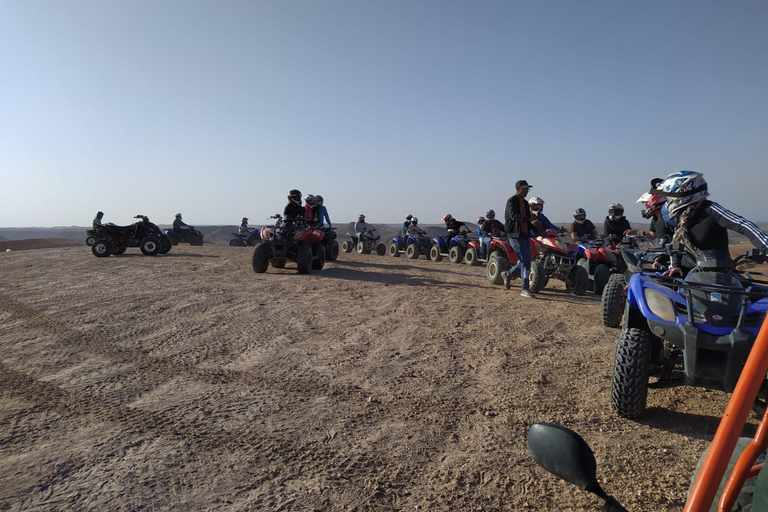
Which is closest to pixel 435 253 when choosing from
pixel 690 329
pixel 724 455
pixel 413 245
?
pixel 413 245

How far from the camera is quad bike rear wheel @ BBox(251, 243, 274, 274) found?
9.51 meters

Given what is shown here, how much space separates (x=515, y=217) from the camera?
23.9 ft

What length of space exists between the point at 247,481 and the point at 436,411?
4.42ft

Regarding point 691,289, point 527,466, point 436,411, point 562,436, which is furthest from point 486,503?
point 691,289

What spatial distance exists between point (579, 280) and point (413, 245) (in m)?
8.93

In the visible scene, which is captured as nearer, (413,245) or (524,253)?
(524,253)

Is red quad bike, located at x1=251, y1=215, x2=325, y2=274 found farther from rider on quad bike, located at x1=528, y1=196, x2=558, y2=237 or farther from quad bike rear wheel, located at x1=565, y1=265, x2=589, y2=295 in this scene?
quad bike rear wheel, located at x1=565, y1=265, x2=589, y2=295

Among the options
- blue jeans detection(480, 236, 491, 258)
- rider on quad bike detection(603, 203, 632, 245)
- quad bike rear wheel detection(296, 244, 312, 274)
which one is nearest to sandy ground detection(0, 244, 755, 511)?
quad bike rear wheel detection(296, 244, 312, 274)

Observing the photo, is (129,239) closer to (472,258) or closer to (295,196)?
(295,196)

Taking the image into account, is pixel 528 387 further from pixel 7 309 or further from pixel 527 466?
pixel 7 309

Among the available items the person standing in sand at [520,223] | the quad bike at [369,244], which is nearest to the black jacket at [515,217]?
the person standing in sand at [520,223]

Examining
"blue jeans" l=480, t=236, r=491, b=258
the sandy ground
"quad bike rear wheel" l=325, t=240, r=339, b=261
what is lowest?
the sandy ground

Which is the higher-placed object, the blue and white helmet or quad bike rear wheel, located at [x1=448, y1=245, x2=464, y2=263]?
the blue and white helmet

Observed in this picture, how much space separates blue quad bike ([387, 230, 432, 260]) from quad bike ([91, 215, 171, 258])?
8031mm
